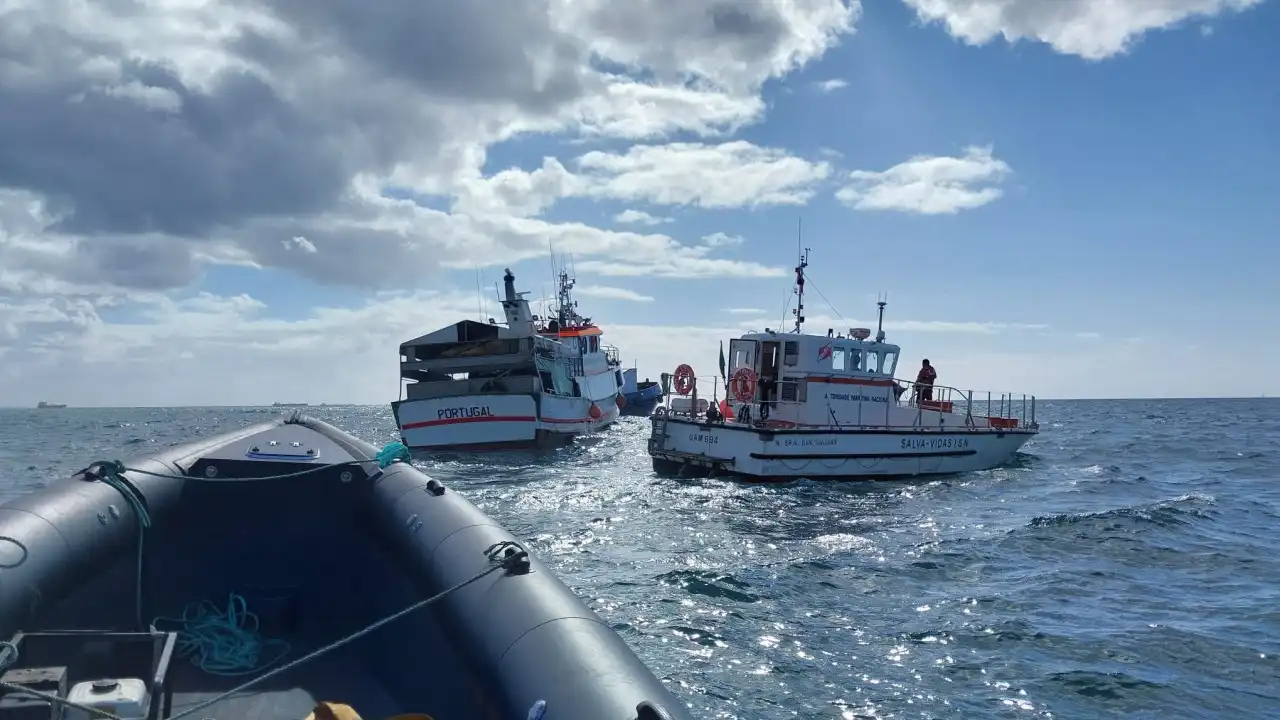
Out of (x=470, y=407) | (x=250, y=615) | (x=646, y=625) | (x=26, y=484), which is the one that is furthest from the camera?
(x=470, y=407)

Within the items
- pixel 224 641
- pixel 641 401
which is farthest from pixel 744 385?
pixel 641 401

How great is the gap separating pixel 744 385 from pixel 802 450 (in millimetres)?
1929

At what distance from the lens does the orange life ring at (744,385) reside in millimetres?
18750

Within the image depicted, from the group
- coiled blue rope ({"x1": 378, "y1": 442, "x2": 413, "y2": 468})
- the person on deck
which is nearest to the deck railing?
the person on deck

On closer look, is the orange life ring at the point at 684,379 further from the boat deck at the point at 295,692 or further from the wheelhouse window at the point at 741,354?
the boat deck at the point at 295,692

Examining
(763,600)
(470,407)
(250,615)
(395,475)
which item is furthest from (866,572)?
(470,407)

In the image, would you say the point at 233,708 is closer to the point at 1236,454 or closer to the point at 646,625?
the point at 646,625

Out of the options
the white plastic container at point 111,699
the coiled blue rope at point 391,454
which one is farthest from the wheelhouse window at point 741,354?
the white plastic container at point 111,699

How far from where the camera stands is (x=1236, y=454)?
1130 inches

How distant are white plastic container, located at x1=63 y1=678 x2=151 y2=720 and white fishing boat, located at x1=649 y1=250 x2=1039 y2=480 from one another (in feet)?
49.5

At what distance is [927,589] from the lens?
31.0 feet

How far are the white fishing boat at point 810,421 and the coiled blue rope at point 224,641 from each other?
13.2 metres

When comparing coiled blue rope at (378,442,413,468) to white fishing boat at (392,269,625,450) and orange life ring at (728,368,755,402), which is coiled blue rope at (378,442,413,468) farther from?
white fishing boat at (392,269,625,450)

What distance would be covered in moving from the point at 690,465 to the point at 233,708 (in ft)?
48.9
